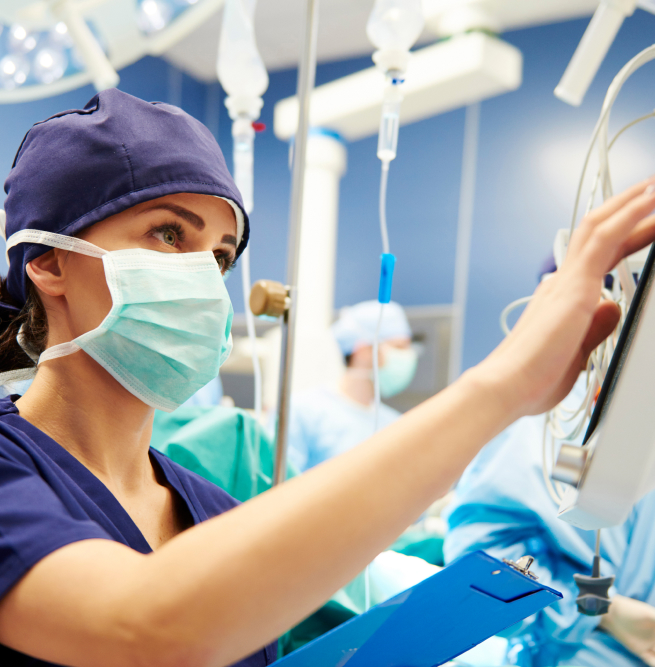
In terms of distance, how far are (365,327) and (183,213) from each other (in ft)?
7.27

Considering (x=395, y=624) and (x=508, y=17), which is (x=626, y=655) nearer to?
(x=395, y=624)

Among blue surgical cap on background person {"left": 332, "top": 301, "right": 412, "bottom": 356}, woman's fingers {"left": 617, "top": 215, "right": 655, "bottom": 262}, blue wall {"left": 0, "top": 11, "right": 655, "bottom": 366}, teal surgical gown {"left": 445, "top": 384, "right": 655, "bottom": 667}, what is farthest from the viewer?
blue surgical cap on background person {"left": 332, "top": 301, "right": 412, "bottom": 356}

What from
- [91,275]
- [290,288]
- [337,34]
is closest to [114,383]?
[91,275]

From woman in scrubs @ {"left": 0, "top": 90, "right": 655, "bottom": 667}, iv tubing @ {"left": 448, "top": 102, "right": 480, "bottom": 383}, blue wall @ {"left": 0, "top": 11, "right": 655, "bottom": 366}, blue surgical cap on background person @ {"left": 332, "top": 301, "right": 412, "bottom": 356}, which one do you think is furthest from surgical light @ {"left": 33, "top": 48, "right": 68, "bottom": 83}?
iv tubing @ {"left": 448, "top": 102, "right": 480, "bottom": 383}

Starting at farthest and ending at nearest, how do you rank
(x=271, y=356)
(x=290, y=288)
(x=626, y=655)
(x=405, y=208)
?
(x=405, y=208) → (x=271, y=356) → (x=626, y=655) → (x=290, y=288)

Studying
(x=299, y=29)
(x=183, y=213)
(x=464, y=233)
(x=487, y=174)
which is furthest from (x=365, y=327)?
(x=183, y=213)

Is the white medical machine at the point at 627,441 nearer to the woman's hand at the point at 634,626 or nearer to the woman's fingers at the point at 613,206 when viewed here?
the woman's fingers at the point at 613,206

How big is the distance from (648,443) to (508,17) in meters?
3.19

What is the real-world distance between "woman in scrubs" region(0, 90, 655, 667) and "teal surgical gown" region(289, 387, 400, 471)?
1627mm

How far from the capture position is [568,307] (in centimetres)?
52

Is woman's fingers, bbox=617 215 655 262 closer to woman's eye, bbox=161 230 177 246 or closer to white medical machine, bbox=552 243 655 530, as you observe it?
white medical machine, bbox=552 243 655 530

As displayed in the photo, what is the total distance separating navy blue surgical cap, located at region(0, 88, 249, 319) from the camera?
0.82 metres

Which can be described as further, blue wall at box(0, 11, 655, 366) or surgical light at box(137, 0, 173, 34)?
blue wall at box(0, 11, 655, 366)

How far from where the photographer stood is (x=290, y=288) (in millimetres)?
1029
